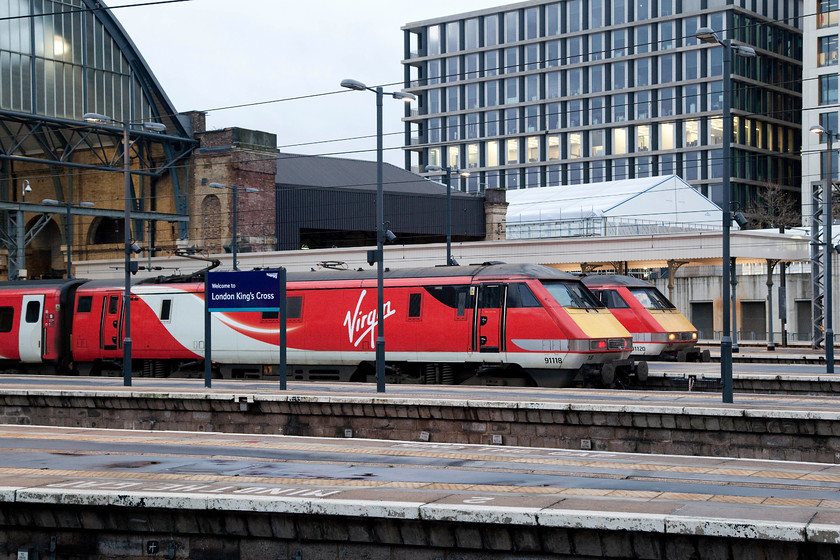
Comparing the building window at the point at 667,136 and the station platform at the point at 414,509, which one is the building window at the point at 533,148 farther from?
the station platform at the point at 414,509

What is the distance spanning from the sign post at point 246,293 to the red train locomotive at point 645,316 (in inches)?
486

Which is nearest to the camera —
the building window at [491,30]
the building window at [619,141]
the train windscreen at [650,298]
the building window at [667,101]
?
the train windscreen at [650,298]

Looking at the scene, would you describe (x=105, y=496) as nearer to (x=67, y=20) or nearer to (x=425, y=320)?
(x=425, y=320)

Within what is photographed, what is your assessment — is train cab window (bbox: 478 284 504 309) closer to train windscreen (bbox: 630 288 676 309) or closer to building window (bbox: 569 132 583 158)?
train windscreen (bbox: 630 288 676 309)

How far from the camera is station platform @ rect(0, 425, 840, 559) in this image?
9.06 m

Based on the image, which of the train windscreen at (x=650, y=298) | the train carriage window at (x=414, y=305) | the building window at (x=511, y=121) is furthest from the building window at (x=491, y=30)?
the train carriage window at (x=414, y=305)

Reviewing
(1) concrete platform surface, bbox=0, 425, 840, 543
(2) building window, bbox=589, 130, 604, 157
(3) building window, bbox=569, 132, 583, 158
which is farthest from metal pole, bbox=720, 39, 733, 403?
(3) building window, bbox=569, 132, 583, 158

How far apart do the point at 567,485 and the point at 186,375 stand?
2144cm

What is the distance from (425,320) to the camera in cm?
2661

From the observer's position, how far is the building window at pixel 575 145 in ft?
366

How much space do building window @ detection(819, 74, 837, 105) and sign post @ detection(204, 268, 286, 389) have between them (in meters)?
78.4

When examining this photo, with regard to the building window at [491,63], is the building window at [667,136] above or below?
below

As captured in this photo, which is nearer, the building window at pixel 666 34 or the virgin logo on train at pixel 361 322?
the virgin logo on train at pixel 361 322

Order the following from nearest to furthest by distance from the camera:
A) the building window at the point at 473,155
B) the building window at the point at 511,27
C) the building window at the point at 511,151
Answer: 1. the building window at the point at 511,27
2. the building window at the point at 511,151
3. the building window at the point at 473,155
